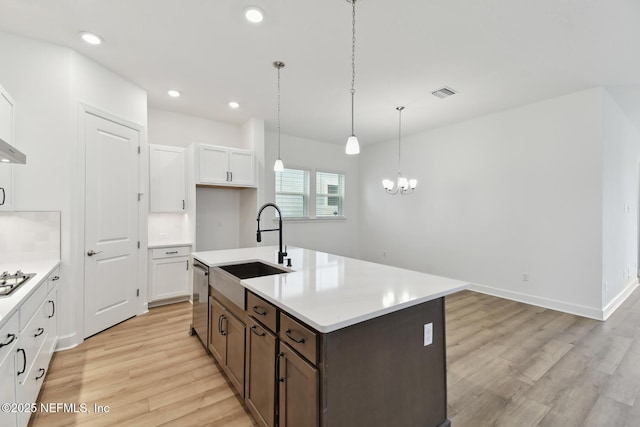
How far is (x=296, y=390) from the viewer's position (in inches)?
52.2

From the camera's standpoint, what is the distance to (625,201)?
14.0ft

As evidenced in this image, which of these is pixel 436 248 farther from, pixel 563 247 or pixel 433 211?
pixel 563 247

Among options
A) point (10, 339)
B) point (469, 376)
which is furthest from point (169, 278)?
point (469, 376)

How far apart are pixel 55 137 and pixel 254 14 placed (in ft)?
7.50

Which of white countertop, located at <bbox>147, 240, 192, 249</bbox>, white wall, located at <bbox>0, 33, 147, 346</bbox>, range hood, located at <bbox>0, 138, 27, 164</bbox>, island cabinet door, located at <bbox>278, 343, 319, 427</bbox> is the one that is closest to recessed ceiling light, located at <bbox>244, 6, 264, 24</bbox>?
range hood, located at <bbox>0, 138, 27, 164</bbox>

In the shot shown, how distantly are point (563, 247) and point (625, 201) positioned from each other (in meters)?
1.66

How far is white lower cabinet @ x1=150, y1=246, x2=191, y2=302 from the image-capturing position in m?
3.81

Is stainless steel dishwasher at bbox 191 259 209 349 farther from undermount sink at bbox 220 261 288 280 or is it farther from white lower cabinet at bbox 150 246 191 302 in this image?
white lower cabinet at bbox 150 246 191 302

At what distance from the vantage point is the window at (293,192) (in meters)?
5.84

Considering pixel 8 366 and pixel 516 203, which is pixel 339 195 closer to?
pixel 516 203

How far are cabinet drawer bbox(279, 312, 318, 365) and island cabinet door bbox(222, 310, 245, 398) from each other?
1.88 feet

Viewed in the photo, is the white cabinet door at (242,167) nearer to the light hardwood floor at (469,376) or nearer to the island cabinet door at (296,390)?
the light hardwood floor at (469,376)

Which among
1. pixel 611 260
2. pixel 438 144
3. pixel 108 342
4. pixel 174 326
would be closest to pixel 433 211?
pixel 438 144

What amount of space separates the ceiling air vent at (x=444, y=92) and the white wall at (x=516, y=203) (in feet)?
2.26
